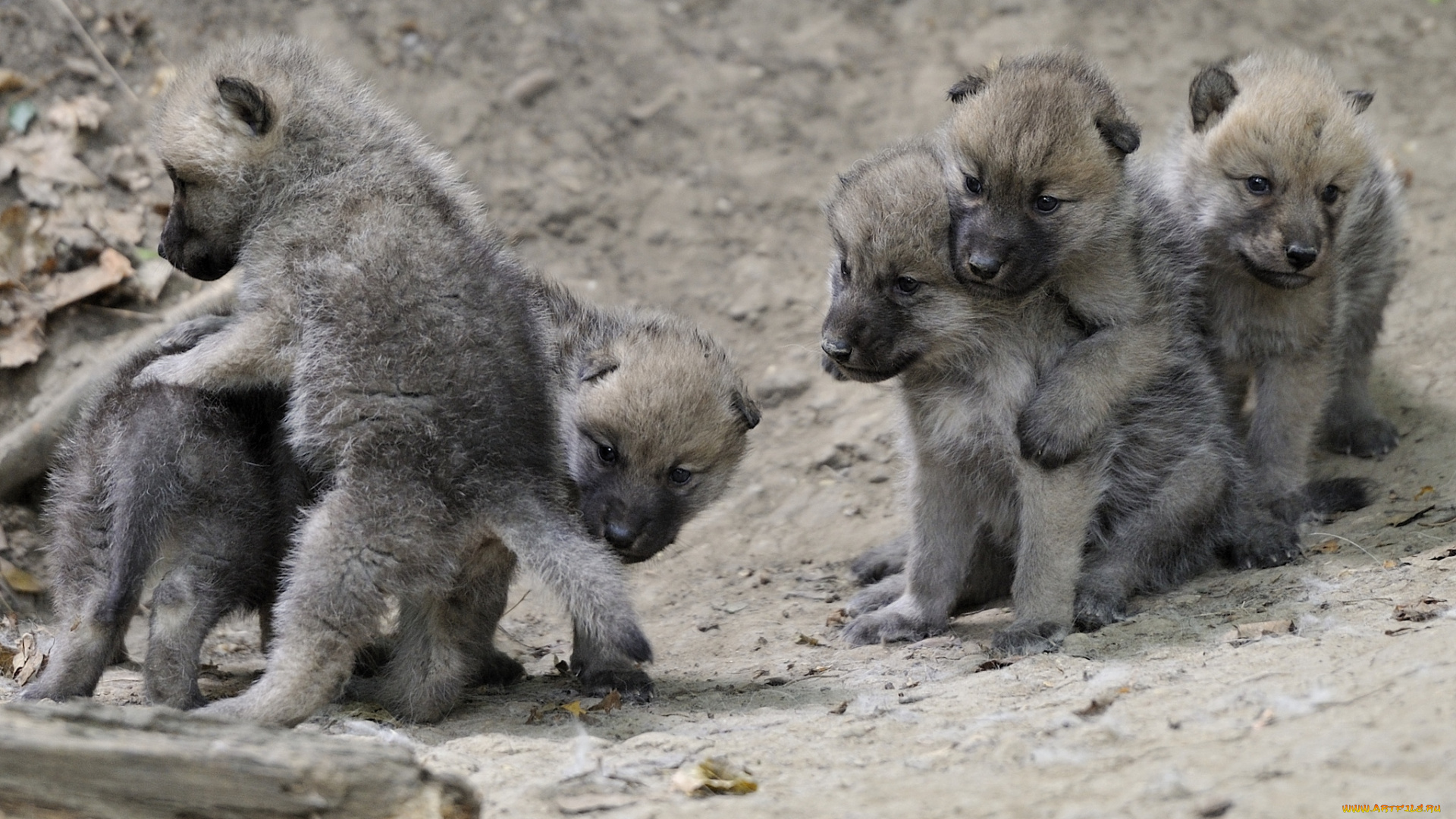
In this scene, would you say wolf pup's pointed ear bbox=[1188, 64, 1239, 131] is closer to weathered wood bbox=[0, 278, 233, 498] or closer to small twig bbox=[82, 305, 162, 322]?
weathered wood bbox=[0, 278, 233, 498]

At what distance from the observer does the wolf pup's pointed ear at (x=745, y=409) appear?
197 inches

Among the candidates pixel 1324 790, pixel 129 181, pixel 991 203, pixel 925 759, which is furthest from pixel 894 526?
pixel 129 181

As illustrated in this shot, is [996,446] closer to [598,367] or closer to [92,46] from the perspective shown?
[598,367]

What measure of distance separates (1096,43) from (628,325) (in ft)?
16.0

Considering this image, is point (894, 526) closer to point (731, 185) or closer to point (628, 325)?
point (628, 325)

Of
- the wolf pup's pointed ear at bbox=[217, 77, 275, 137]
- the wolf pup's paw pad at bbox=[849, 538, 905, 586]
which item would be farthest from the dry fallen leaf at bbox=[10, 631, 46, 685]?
the wolf pup's paw pad at bbox=[849, 538, 905, 586]

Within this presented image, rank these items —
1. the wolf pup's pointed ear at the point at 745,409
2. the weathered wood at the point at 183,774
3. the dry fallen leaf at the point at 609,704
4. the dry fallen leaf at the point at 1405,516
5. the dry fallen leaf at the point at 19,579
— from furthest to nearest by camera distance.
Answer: the dry fallen leaf at the point at 19,579 < the dry fallen leaf at the point at 1405,516 < the wolf pup's pointed ear at the point at 745,409 < the dry fallen leaf at the point at 609,704 < the weathered wood at the point at 183,774

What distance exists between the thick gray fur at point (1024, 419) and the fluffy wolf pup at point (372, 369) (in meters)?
1.19

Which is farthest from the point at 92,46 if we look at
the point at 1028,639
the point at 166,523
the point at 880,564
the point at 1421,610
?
the point at 1421,610

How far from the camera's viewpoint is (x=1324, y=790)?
115 inches

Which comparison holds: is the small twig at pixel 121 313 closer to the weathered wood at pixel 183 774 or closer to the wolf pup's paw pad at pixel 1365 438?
the weathered wood at pixel 183 774

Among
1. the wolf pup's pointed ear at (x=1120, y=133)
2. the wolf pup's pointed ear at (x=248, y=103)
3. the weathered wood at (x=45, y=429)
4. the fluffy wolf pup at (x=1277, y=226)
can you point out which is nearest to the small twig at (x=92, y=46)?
the weathered wood at (x=45, y=429)

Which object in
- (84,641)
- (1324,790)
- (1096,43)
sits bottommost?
(1324,790)

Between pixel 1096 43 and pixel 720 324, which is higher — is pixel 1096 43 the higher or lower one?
the higher one
